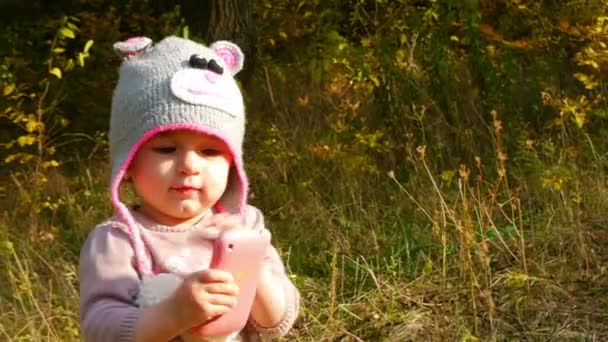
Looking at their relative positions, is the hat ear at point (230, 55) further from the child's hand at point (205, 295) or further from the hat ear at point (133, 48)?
the child's hand at point (205, 295)

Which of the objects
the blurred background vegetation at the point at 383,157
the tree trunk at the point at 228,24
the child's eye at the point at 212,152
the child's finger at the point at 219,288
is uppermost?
the child's eye at the point at 212,152

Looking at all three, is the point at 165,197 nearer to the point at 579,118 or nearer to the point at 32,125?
the point at 579,118

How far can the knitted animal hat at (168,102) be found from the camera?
2.21 metres

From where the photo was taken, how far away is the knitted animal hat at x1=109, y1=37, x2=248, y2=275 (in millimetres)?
2215

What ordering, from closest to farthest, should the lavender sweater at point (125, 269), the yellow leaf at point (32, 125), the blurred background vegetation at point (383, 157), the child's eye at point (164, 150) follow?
the lavender sweater at point (125, 269), the child's eye at point (164, 150), the blurred background vegetation at point (383, 157), the yellow leaf at point (32, 125)

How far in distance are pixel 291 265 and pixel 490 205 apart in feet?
2.60

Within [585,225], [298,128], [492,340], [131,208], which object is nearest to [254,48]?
[298,128]

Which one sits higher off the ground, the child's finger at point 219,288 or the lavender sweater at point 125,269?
the child's finger at point 219,288

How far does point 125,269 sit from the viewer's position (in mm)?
2168

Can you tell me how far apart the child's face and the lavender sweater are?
5cm

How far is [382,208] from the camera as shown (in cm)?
511

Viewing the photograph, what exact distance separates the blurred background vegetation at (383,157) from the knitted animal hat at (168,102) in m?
1.70

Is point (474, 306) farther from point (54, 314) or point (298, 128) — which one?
point (298, 128)

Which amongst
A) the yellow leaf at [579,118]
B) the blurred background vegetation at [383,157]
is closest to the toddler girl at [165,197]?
the blurred background vegetation at [383,157]
